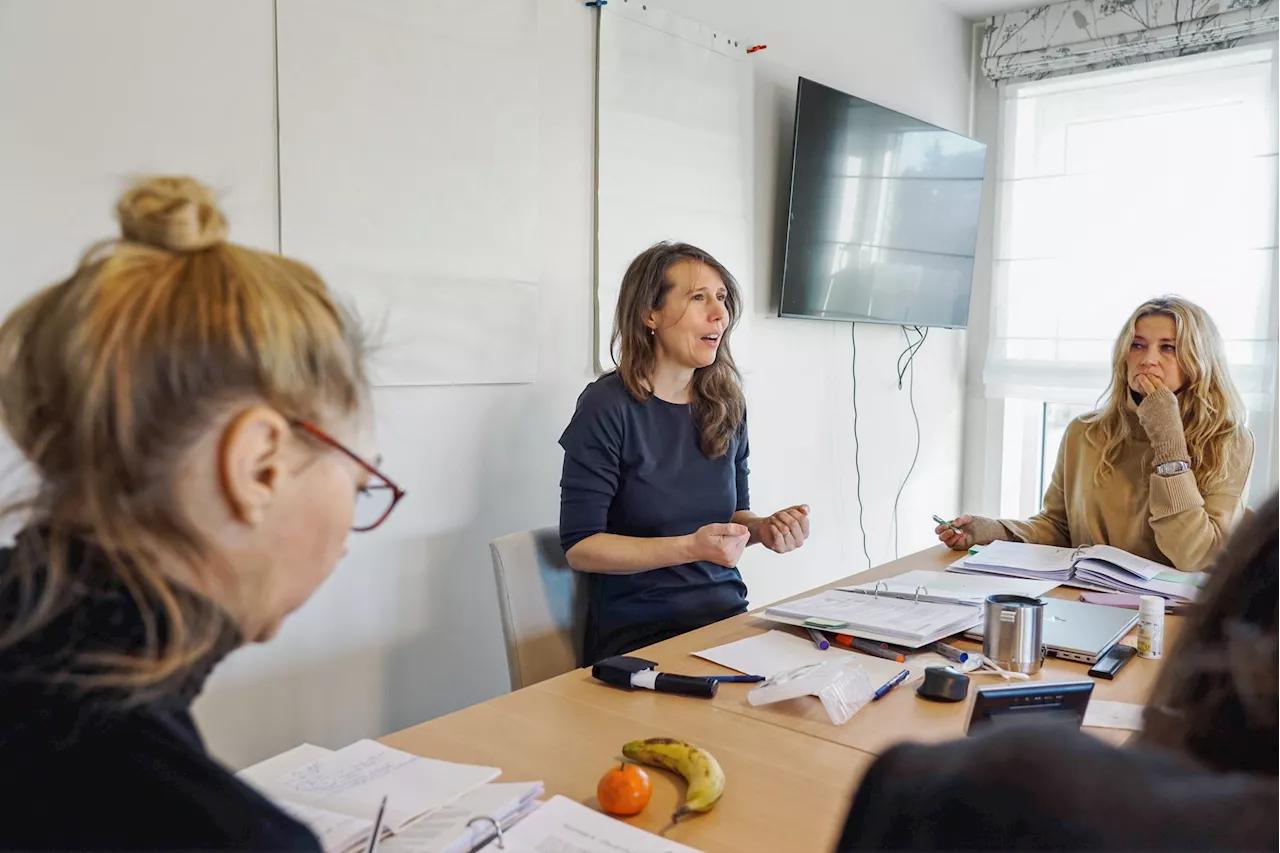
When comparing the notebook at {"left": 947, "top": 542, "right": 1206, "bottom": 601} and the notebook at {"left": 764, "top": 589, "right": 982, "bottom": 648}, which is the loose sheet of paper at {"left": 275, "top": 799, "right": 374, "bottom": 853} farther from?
the notebook at {"left": 947, "top": 542, "right": 1206, "bottom": 601}

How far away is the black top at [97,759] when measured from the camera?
0.52 m

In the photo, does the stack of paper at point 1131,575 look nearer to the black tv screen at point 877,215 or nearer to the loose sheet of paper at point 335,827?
the black tv screen at point 877,215

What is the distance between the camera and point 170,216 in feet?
2.02

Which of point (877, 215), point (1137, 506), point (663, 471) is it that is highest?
point (877, 215)

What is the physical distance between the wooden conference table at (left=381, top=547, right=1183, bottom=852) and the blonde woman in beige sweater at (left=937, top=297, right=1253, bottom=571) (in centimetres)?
81

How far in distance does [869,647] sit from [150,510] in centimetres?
122

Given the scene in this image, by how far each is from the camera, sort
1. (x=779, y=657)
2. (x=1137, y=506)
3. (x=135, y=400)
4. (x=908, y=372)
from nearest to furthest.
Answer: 1. (x=135, y=400)
2. (x=779, y=657)
3. (x=1137, y=506)
4. (x=908, y=372)

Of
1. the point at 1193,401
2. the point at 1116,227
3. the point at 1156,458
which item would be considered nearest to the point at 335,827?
the point at 1156,458

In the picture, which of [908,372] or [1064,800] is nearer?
[1064,800]

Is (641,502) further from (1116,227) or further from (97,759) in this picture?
(1116,227)

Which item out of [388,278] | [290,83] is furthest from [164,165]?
[388,278]

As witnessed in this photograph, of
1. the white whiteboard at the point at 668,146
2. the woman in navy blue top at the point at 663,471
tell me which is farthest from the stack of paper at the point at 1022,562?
the white whiteboard at the point at 668,146

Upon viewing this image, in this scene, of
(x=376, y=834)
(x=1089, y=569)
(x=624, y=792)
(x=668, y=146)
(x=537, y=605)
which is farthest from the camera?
(x=668, y=146)

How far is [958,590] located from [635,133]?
1403 mm
